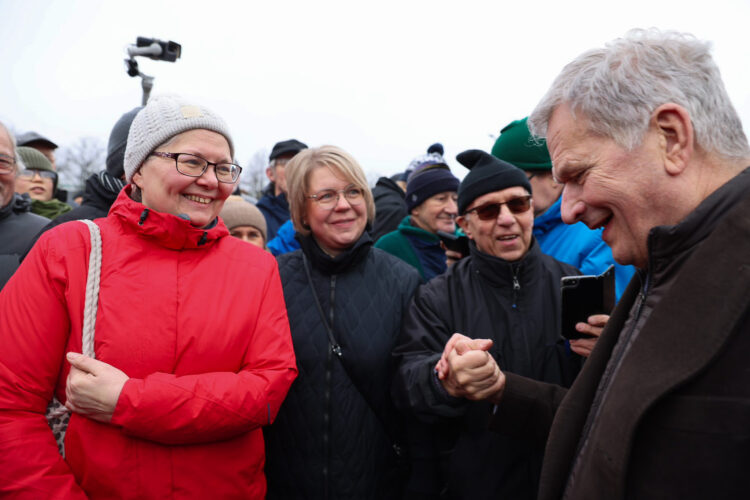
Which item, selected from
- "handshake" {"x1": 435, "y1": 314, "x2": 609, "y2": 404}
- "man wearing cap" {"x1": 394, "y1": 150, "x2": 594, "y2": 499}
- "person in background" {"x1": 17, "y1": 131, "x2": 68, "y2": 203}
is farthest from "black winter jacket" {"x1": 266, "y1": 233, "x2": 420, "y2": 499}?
"person in background" {"x1": 17, "y1": 131, "x2": 68, "y2": 203}

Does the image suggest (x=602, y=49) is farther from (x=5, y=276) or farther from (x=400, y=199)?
(x=400, y=199)

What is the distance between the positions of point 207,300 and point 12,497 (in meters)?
0.82

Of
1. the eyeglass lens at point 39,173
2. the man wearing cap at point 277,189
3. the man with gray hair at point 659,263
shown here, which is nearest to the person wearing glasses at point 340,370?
the man with gray hair at point 659,263

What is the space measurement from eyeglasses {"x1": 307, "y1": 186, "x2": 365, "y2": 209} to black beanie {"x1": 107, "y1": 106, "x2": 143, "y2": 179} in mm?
984

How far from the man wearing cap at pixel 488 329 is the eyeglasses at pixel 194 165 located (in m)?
1.12

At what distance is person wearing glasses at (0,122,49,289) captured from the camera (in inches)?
95.8

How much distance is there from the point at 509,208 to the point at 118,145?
2.04m

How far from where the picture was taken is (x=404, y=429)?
8.12ft

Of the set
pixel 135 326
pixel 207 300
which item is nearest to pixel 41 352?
pixel 135 326

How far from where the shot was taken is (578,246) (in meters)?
2.62

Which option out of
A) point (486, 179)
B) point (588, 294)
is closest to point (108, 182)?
point (486, 179)

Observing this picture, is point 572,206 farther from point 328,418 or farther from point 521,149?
point 521,149

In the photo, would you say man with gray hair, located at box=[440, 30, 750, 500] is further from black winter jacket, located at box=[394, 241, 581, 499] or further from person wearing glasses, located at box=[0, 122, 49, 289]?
person wearing glasses, located at box=[0, 122, 49, 289]

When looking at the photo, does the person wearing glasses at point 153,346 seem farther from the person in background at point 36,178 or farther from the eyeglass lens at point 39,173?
the eyeglass lens at point 39,173
